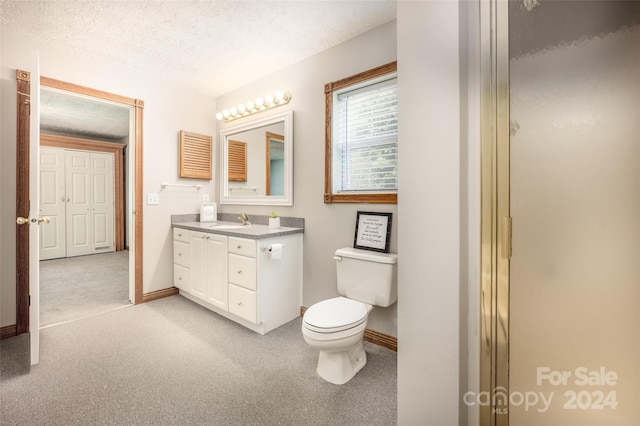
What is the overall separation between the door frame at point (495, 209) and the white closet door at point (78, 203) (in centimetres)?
652

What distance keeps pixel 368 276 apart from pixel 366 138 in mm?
1081

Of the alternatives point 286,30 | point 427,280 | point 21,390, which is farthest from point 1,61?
point 427,280

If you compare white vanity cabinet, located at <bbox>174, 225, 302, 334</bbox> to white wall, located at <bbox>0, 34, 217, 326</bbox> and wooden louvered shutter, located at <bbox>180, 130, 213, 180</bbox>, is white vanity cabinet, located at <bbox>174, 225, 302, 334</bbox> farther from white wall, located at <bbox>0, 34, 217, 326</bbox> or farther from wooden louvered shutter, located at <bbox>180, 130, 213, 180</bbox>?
wooden louvered shutter, located at <bbox>180, 130, 213, 180</bbox>

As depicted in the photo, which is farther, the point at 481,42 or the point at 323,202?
the point at 323,202

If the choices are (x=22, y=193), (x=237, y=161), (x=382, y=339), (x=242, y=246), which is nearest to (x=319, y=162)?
(x=242, y=246)

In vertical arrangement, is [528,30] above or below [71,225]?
above

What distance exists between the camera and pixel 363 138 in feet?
7.32

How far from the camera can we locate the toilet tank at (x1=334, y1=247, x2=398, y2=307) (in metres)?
1.81

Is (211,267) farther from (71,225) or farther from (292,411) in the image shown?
(71,225)

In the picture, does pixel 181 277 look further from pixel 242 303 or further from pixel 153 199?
pixel 242 303

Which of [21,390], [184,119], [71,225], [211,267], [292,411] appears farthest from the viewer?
[71,225]

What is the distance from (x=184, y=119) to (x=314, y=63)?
1.68 metres

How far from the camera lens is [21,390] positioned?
153 centimetres

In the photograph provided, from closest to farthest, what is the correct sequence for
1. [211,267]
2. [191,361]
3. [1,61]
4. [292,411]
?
[292,411] → [191,361] → [1,61] → [211,267]
